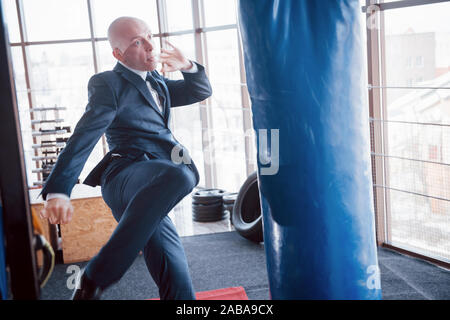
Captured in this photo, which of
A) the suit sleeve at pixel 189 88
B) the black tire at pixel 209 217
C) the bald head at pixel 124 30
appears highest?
the bald head at pixel 124 30

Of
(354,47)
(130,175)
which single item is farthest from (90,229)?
(354,47)

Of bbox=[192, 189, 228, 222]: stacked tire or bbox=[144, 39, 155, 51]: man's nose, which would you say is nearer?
bbox=[144, 39, 155, 51]: man's nose

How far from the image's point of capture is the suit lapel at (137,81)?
1660 millimetres

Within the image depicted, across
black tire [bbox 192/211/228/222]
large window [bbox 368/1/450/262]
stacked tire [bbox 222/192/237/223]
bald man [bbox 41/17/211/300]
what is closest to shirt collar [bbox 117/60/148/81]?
bald man [bbox 41/17/211/300]

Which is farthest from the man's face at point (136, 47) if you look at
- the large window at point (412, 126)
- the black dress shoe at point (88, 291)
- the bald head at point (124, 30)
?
the large window at point (412, 126)

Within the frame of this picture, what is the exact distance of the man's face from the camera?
5.46ft

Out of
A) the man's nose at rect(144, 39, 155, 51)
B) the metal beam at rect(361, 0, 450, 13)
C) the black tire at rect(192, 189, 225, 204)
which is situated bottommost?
the black tire at rect(192, 189, 225, 204)

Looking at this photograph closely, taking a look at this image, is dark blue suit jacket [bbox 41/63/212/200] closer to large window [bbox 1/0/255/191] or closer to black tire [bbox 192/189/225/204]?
large window [bbox 1/0/255/191]

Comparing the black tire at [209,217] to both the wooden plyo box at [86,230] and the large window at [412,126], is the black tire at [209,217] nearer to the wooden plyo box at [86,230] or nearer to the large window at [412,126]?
the large window at [412,126]

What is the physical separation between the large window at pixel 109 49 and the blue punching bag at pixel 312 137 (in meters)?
0.42

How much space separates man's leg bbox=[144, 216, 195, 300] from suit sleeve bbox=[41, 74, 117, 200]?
339 mm

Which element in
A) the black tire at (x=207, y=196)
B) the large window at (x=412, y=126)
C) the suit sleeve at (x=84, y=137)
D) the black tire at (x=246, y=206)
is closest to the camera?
the suit sleeve at (x=84, y=137)

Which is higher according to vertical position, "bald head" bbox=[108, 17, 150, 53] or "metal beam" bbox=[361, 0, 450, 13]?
"metal beam" bbox=[361, 0, 450, 13]

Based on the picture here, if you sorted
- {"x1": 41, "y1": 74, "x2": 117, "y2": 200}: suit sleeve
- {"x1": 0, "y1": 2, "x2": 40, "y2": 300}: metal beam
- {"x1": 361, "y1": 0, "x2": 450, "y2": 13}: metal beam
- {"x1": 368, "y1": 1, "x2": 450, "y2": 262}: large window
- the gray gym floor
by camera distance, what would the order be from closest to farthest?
{"x1": 0, "y1": 2, "x2": 40, "y2": 300}: metal beam
{"x1": 41, "y1": 74, "x2": 117, "y2": 200}: suit sleeve
the gray gym floor
{"x1": 361, "y1": 0, "x2": 450, "y2": 13}: metal beam
{"x1": 368, "y1": 1, "x2": 450, "y2": 262}: large window
